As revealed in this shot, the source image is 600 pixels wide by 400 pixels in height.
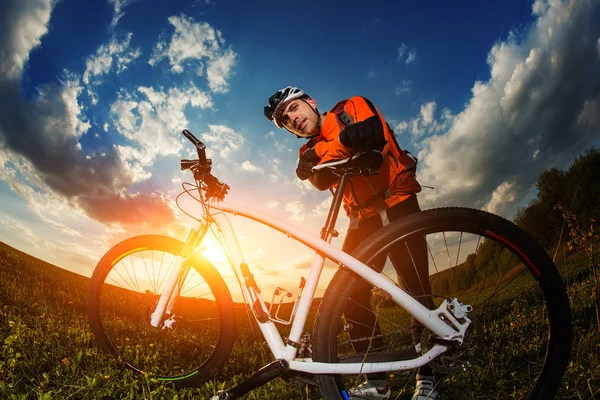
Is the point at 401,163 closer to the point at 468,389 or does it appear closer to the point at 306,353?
the point at 306,353

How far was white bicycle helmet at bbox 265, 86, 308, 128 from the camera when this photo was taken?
3149 millimetres

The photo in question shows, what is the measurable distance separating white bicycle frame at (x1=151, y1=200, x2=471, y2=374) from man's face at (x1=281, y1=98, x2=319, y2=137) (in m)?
1.03

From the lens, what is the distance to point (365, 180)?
9.45 feet

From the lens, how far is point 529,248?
2174mm

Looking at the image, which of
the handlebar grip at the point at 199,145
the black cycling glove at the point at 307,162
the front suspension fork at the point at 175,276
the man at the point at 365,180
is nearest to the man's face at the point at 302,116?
the man at the point at 365,180

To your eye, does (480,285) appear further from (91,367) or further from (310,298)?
(91,367)

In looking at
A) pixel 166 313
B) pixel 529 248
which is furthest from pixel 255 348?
pixel 529 248

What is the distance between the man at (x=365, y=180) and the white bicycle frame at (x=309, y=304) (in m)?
0.19

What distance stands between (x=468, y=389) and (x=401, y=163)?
2313 millimetres

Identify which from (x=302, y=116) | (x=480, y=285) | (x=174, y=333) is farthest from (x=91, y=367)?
(x=480, y=285)

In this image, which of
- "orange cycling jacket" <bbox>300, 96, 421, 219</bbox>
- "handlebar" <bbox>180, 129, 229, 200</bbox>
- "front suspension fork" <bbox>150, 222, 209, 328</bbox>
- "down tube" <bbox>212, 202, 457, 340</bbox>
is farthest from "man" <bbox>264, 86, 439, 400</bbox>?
"front suspension fork" <bbox>150, 222, 209, 328</bbox>

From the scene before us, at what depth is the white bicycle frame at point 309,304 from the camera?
2.20m

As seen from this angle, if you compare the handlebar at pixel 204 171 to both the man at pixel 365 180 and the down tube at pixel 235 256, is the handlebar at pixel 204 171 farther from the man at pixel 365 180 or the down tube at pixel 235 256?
the man at pixel 365 180

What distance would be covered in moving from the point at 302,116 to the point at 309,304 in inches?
70.7
